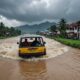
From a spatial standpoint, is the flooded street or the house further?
the house

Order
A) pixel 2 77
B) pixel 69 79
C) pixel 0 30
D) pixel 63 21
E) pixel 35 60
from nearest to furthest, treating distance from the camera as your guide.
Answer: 1. pixel 69 79
2. pixel 2 77
3. pixel 35 60
4. pixel 63 21
5. pixel 0 30

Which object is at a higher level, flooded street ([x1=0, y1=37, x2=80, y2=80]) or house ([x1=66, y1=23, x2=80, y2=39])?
house ([x1=66, y1=23, x2=80, y2=39])

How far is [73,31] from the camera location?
81.7m

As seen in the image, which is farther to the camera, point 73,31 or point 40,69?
point 73,31

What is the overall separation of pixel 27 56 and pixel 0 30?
315ft

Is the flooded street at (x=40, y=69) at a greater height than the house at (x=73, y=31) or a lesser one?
lesser

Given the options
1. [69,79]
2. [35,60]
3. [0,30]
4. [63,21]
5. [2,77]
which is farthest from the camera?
[0,30]

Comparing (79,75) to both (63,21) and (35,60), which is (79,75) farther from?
(63,21)

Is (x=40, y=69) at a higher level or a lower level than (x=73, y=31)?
lower

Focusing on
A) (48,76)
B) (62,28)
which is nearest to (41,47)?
(48,76)

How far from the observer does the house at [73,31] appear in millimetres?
72188

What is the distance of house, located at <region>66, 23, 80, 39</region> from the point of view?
72.2 metres

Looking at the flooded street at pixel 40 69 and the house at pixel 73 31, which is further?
the house at pixel 73 31

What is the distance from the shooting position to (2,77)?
10039 millimetres
